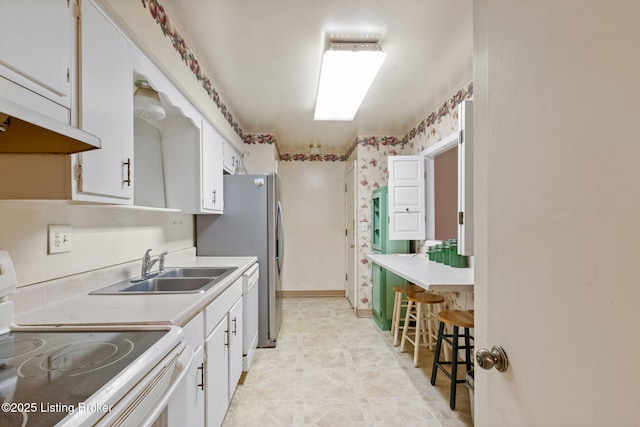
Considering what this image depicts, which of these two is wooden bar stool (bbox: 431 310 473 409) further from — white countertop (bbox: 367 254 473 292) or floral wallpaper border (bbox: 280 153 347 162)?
floral wallpaper border (bbox: 280 153 347 162)

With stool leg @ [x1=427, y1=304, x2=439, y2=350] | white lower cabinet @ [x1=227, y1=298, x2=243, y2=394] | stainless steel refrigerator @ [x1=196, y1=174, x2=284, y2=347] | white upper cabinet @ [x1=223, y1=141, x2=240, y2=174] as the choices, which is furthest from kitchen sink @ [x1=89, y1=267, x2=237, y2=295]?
stool leg @ [x1=427, y1=304, x2=439, y2=350]

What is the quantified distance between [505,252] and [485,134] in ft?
1.00

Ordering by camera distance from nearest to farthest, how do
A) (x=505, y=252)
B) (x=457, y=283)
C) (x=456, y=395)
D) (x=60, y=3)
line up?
(x=505, y=252)
(x=60, y=3)
(x=457, y=283)
(x=456, y=395)

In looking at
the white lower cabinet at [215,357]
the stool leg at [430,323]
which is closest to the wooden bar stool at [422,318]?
the stool leg at [430,323]

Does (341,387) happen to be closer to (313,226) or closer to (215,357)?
(215,357)

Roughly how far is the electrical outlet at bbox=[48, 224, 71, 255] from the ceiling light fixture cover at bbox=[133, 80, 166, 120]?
0.73 m

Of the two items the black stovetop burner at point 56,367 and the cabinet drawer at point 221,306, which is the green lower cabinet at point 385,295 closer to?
the cabinet drawer at point 221,306

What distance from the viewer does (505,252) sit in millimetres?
689

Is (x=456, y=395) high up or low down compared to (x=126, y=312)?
down

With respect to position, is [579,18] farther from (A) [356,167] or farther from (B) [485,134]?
(A) [356,167]

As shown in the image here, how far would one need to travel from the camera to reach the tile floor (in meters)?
1.90

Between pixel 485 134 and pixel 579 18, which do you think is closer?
pixel 579 18

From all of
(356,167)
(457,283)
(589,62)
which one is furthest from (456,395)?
(356,167)

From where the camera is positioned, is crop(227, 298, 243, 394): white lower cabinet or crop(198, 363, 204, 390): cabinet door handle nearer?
crop(198, 363, 204, 390): cabinet door handle
